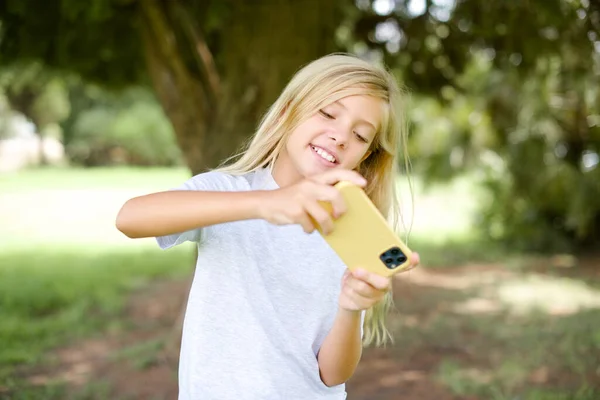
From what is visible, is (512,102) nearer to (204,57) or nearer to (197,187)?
(204,57)

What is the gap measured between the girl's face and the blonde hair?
0.02 meters

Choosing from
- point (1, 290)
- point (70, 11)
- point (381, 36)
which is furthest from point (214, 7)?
point (1, 290)

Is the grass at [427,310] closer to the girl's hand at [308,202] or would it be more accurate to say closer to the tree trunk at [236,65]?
the girl's hand at [308,202]

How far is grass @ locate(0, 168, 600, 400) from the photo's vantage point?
178 inches

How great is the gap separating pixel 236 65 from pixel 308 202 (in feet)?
11.2

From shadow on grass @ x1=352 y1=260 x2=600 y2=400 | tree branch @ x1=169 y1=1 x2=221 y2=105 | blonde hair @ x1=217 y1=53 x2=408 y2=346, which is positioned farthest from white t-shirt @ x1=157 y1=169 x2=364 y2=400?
tree branch @ x1=169 y1=1 x2=221 y2=105

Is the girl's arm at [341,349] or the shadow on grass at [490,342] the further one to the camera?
the shadow on grass at [490,342]

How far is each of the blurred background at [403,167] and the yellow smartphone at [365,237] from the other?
60 cm

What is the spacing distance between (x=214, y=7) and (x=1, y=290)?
4.50 metres

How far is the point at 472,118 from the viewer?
8.71 meters

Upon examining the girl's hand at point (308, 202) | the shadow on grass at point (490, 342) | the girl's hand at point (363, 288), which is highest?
the girl's hand at point (308, 202)

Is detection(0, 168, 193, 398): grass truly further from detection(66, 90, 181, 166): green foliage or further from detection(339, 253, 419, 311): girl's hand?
detection(66, 90, 181, 166): green foliage

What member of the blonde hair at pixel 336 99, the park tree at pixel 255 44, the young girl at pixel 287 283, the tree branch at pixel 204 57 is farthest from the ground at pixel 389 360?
the young girl at pixel 287 283

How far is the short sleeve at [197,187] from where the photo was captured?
152 cm
